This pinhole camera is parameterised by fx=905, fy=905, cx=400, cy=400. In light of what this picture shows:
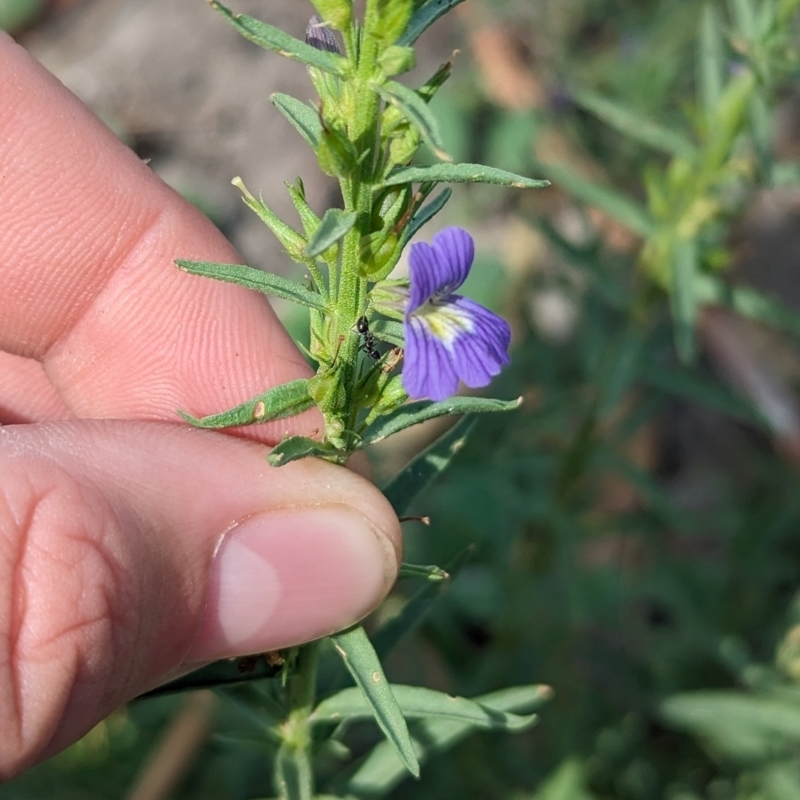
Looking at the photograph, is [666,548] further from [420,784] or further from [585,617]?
[420,784]

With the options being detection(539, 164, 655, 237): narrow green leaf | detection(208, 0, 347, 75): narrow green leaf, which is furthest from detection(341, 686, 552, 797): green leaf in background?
detection(539, 164, 655, 237): narrow green leaf

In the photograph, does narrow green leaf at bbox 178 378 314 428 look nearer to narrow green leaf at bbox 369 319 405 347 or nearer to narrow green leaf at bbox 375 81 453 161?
narrow green leaf at bbox 369 319 405 347

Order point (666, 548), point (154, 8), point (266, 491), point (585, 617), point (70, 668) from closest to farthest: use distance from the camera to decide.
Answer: point (70, 668) < point (266, 491) < point (585, 617) < point (666, 548) < point (154, 8)

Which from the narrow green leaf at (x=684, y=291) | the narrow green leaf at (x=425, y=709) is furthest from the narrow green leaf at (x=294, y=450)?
the narrow green leaf at (x=684, y=291)

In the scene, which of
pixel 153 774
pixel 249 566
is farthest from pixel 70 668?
pixel 153 774

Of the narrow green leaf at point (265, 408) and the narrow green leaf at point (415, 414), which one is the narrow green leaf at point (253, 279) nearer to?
the narrow green leaf at point (265, 408)

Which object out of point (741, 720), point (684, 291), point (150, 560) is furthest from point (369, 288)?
point (741, 720)

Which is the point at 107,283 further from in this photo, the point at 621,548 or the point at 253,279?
the point at 621,548
